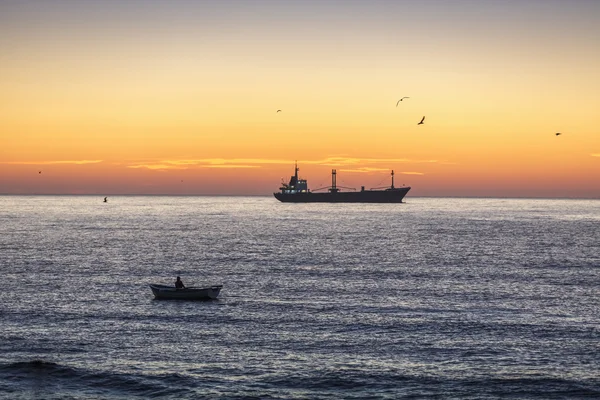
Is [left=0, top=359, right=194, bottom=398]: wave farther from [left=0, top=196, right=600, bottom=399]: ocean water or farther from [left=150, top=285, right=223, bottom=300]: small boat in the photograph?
[left=150, top=285, right=223, bottom=300]: small boat

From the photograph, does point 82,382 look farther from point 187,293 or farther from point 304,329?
point 187,293

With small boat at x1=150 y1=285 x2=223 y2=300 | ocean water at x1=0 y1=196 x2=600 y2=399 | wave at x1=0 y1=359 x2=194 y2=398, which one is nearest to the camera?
wave at x1=0 y1=359 x2=194 y2=398

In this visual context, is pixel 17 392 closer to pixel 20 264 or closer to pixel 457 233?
pixel 20 264

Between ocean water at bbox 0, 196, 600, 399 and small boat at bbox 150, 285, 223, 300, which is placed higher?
small boat at bbox 150, 285, 223, 300

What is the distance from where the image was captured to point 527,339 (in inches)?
1865

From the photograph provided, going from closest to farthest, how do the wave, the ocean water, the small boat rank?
the wave
the ocean water
the small boat

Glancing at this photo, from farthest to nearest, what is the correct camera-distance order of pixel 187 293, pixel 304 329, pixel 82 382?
pixel 187 293
pixel 304 329
pixel 82 382

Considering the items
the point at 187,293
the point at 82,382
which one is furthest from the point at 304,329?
the point at 82,382

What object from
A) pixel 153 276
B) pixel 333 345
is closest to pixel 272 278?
pixel 153 276

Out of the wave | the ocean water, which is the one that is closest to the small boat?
the ocean water

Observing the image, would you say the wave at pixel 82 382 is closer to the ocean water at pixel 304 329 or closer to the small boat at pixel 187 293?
the ocean water at pixel 304 329

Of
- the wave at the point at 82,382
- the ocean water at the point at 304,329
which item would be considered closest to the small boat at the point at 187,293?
the ocean water at the point at 304,329

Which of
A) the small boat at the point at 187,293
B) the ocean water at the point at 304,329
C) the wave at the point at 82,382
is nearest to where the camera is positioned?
the wave at the point at 82,382

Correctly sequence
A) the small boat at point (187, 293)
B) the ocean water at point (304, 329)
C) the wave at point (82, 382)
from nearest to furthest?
1. the wave at point (82, 382)
2. the ocean water at point (304, 329)
3. the small boat at point (187, 293)
